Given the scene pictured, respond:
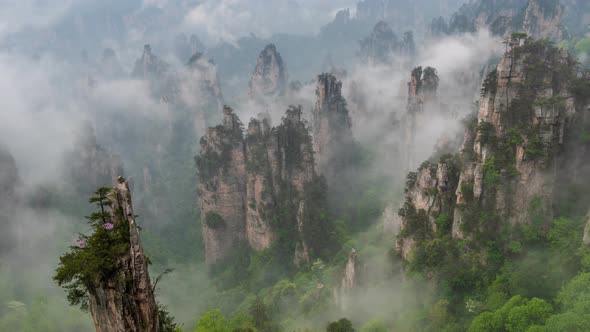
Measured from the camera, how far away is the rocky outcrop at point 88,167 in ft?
283

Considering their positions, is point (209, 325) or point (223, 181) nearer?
point (209, 325)

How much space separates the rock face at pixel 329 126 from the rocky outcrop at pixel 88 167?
39547 mm

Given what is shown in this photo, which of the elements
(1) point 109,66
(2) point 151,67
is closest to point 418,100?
(2) point 151,67

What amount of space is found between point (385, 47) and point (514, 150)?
441 ft

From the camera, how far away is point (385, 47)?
533ft

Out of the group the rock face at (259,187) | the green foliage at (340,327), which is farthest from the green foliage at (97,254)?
the rock face at (259,187)

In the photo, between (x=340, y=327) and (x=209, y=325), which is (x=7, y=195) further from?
(x=340, y=327)

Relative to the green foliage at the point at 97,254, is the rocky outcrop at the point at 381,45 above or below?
above

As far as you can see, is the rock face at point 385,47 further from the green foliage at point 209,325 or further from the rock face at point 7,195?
the green foliage at point 209,325

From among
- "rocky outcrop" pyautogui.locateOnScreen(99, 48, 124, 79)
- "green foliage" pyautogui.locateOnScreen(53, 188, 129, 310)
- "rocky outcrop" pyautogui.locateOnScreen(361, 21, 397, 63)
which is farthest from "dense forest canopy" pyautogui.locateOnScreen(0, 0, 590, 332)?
"rocky outcrop" pyautogui.locateOnScreen(99, 48, 124, 79)

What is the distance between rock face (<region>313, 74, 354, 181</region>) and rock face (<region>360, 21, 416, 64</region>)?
8079cm

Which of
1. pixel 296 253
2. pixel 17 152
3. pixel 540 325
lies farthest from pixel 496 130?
pixel 17 152

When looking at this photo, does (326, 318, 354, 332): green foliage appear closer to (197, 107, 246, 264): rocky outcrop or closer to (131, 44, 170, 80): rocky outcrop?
(197, 107, 246, 264): rocky outcrop

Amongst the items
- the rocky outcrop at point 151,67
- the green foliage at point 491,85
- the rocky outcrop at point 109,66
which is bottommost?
the green foliage at point 491,85
